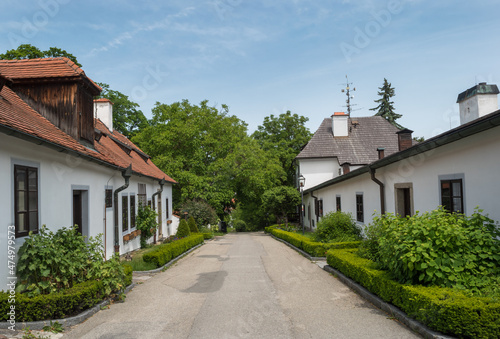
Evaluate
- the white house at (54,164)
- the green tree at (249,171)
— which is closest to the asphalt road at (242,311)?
the white house at (54,164)

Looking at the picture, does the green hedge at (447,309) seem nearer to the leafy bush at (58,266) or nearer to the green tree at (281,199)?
the leafy bush at (58,266)

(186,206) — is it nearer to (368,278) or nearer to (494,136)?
(368,278)

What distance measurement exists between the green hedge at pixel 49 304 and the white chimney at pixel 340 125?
28.7 metres

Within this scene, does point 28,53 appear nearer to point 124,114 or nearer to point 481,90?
point 124,114

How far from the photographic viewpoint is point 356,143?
105ft

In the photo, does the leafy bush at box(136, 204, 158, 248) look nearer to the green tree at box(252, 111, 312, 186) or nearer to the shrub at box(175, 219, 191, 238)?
the shrub at box(175, 219, 191, 238)

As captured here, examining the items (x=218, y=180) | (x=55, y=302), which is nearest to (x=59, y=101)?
(x=55, y=302)

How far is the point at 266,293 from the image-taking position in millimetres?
8375

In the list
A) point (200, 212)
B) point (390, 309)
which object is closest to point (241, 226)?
point (200, 212)

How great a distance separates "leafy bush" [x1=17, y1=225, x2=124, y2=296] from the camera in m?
6.39

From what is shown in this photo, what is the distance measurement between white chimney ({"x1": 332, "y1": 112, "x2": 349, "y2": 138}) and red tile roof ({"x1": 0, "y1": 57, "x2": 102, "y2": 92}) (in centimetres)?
2534

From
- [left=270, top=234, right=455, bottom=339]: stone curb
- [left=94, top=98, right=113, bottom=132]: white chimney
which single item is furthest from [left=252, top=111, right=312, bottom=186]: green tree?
[left=270, top=234, right=455, bottom=339]: stone curb

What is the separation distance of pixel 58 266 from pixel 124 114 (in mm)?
34175

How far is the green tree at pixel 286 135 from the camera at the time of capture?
149 feet
